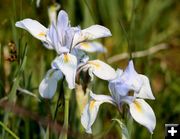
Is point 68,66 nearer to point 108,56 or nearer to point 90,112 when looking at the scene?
point 90,112

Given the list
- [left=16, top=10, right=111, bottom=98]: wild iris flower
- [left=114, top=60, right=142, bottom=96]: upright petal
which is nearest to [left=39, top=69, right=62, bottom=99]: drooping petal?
[left=16, top=10, right=111, bottom=98]: wild iris flower

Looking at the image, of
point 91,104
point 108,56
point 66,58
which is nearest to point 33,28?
point 66,58

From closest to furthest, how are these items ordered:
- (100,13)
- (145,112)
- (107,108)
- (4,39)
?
1. (145,112)
2. (107,108)
3. (4,39)
4. (100,13)

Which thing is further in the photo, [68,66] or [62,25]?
[62,25]

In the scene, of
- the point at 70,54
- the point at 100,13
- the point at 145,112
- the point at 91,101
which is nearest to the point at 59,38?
the point at 70,54

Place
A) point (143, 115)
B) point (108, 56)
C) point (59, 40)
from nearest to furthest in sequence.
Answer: point (143, 115) < point (59, 40) < point (108, 56)

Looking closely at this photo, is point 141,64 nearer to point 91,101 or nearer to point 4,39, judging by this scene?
point 4,39

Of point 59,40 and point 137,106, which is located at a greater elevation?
point 59,40

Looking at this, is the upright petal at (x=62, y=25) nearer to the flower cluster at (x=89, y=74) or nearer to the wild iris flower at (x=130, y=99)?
the flower cluster at (x=89, y=74)
